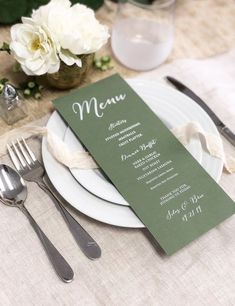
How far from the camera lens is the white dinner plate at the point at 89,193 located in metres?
0.51

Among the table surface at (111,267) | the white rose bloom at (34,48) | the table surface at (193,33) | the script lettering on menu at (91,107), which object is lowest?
the table surface at (111,267)

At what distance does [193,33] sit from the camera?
799 millimetres

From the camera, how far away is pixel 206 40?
0.79m

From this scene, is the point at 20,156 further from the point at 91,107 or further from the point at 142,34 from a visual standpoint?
the point at 142,34

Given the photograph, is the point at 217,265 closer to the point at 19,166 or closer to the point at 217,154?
the point at 217,154

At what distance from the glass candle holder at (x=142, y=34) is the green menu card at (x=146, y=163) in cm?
10

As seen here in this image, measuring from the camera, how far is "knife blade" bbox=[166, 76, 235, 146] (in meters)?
0.63

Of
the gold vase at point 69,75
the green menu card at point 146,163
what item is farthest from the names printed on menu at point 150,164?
the gold vase at point 69,75

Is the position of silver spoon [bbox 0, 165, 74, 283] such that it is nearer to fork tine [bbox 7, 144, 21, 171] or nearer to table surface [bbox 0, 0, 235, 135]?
fork tine [bbox 7, 144, 21, 171]

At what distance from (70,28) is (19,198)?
0.80ft

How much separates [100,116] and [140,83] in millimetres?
99

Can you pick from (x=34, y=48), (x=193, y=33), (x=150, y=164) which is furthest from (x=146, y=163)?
(x=193, y=33)

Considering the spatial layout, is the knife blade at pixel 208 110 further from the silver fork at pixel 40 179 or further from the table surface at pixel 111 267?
the silver fork at pixel 40 179

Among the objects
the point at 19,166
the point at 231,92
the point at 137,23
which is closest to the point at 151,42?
the point at 137,23
